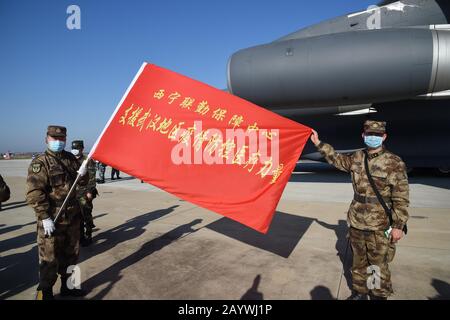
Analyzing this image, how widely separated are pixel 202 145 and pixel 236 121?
59cm

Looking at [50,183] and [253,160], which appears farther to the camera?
[253,160]

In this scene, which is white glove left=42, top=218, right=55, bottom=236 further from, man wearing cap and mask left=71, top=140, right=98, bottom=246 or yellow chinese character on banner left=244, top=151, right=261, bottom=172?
yellow chinese character on banner left=244, top=151, right=261, bottom=172

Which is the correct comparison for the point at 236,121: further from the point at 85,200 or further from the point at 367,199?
the point at 85,200

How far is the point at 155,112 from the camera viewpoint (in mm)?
3900

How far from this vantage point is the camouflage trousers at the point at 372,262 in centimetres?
344

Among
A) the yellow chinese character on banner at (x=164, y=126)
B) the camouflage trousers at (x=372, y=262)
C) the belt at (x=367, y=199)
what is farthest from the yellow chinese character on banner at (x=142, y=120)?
the camouflage trousers at (x=372, y=262)

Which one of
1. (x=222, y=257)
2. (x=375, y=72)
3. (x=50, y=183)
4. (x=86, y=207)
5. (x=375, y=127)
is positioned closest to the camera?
(x=375, y=127)

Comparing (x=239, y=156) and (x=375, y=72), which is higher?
(x=375, y=72)

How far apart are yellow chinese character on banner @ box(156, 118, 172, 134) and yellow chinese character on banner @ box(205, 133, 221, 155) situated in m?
0.59

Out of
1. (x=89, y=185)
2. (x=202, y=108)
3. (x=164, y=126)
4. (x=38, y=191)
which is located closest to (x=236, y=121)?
(x=202, y=108)

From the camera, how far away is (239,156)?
400cm

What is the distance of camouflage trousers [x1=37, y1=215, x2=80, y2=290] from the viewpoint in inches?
139

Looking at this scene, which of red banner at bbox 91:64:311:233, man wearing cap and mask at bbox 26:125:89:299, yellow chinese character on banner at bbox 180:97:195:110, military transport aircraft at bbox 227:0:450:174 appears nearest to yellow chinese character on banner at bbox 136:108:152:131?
red banner at bbox 91:64:311:233
